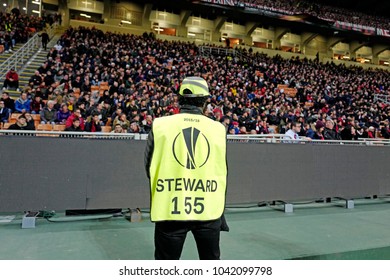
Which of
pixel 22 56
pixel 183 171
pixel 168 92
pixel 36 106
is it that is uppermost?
pixel 22 56

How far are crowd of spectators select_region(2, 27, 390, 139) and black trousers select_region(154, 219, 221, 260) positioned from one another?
242 inches

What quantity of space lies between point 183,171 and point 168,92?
453 inches

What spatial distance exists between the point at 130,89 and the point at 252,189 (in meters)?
8.20

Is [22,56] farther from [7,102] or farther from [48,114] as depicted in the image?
[48,114]

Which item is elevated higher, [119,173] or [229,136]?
[229,136]

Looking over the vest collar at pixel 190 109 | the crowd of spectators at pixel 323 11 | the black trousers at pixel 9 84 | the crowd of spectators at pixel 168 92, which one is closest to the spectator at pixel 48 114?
the crowd of spectators at pixel 168 92

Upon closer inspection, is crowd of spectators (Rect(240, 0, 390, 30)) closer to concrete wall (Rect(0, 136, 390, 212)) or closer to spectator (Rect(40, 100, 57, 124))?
spectator (Rect(40, 100, 57, 124))

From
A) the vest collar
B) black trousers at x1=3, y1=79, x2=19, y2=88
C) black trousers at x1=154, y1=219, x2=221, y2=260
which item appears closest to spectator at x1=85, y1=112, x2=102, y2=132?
black trousers at x1=3, y1=79, x2=19, y2=88

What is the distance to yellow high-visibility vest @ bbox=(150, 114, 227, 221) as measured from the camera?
188 centimetres

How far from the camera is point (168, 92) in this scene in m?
13.2

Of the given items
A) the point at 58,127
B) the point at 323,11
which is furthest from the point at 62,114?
the point at 323,11

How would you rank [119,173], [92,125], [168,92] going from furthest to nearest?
1. [168,92]
2. [92,125]
3. [119,173]

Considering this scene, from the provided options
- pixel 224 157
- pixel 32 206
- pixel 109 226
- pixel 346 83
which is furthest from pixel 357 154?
pixel 346 83

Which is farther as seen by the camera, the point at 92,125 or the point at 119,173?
the point at 92,125
